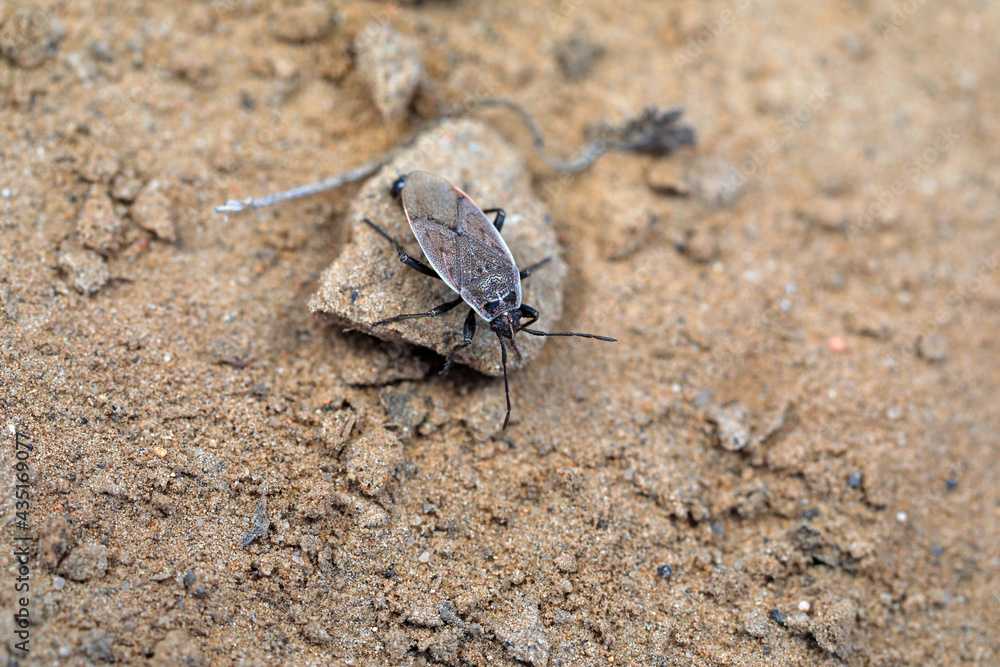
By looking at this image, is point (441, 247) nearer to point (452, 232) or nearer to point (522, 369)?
point (452, 232)

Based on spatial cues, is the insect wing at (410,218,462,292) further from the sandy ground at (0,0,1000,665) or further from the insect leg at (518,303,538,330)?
the insect leg at (518,303,538,330)

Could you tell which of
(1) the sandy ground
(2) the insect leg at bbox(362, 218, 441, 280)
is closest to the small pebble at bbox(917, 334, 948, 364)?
(1) the sandy ground

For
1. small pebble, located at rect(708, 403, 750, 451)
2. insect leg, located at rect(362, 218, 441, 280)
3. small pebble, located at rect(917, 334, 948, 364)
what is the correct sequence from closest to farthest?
1. insect leg, located at rect(362, 218, 441, 280)
2. small pebble, located at rect(708, 403, 750, 451)
3. small pebble, located at rect(917, 334, 948, 364)

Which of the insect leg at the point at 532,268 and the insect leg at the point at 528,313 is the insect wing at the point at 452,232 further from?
the insect leg at the point at 528,313

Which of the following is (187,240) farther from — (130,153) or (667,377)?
(667,377)

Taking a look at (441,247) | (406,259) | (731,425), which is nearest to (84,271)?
(406,259)

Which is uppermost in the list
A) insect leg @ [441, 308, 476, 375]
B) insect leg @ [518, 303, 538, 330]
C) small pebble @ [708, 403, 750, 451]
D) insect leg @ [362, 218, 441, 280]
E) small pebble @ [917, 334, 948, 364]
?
insect leg @ [362, 218, 441, 280]

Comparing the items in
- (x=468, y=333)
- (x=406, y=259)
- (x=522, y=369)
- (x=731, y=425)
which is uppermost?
(x=406, y=259)
